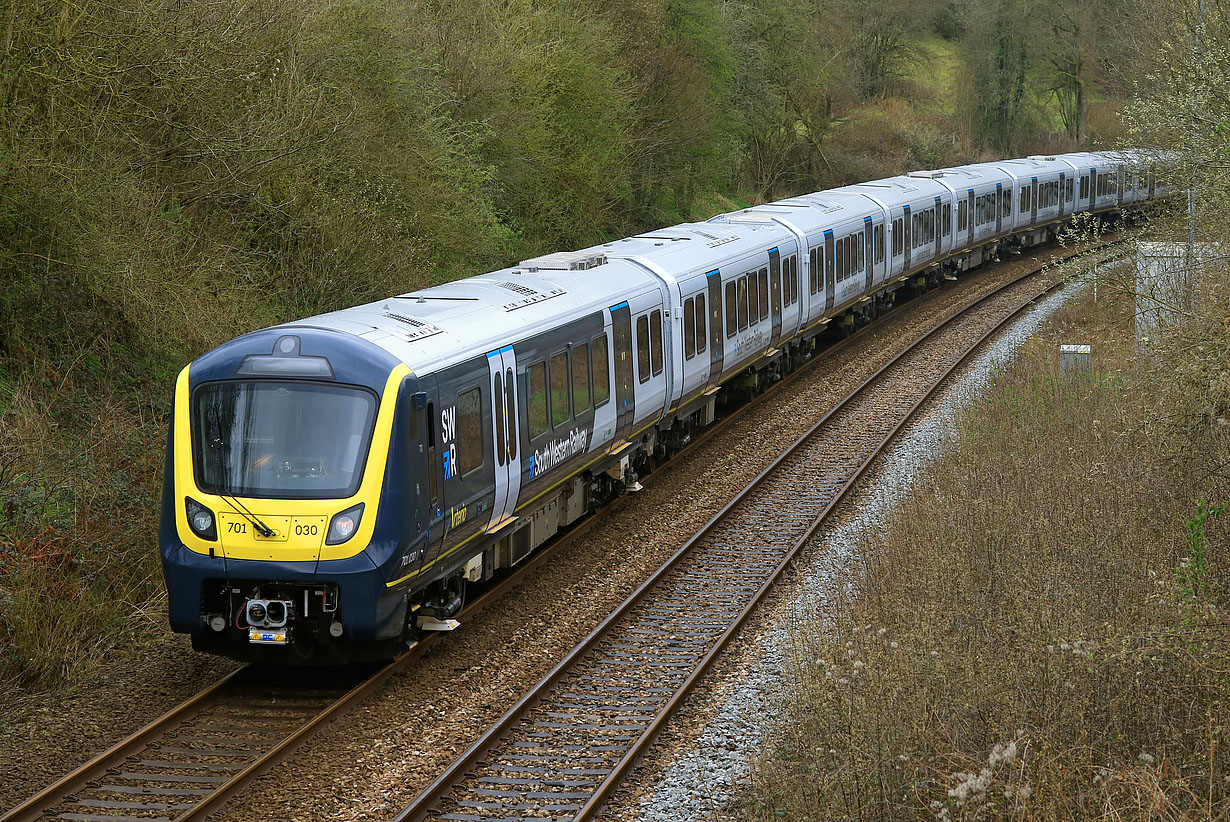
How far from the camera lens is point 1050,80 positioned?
2381 inches

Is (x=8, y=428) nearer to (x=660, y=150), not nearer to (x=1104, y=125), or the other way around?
(x=660, y=150)

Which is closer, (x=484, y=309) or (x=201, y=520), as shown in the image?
(x=201, y=520)

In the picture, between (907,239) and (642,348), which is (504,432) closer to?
(642,348)

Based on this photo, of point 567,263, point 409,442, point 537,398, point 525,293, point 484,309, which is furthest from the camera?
point 567,263

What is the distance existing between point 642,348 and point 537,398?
3.18 meters

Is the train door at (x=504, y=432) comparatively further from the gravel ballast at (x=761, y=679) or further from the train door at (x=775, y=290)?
the train door at (x=775, y=290)

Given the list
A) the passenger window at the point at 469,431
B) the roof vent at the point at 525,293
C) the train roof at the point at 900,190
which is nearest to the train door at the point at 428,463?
the passenger window at the point at 469,431

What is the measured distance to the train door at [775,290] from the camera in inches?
778

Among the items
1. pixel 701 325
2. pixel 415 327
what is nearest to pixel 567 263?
pixel 701 325

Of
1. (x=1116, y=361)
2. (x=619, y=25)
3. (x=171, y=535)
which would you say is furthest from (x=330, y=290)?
(x=619, y=25)

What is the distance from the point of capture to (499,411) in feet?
35.5

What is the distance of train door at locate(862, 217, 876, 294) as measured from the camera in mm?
25281

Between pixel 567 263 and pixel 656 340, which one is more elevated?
pixel 567 263

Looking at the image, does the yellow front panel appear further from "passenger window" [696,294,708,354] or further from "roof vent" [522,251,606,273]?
"passenger window" [696,294,708,354]
